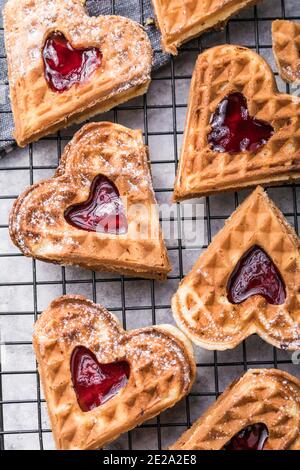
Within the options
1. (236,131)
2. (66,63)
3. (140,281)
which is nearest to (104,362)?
(140,281)

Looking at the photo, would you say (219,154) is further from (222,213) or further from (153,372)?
(153,372)

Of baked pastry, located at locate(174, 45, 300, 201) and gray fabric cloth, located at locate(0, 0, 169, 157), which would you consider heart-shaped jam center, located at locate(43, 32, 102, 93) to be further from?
baked pastry, located at locate(174, 45, 300, 201)

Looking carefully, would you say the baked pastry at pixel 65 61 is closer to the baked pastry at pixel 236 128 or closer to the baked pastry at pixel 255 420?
the baked pastry at pixel 236 128

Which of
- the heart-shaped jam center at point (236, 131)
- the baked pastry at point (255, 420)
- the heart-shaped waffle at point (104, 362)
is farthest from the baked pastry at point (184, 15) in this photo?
the baked pastry at point (255, 420)

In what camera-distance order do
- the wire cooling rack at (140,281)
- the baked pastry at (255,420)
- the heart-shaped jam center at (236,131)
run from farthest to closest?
the wire cooling rack at (140,281)
the heart-shaped jam center at (236,131)
the baked pastry at (255,420)

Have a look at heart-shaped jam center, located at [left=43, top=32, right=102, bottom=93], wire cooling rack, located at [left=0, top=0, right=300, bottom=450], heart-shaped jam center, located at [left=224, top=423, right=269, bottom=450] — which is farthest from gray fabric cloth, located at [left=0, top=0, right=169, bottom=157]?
heart-shaped jam center, located at [left=224, top=423, right=269, bottom=450]

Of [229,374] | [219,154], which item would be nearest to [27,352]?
[229,374]

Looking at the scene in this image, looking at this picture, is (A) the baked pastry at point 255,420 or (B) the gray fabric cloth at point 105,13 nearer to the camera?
(A) the baked pastry at point 255,420
